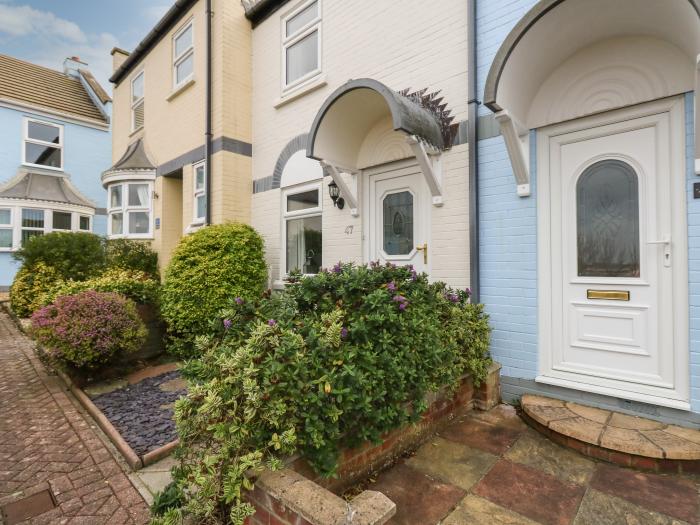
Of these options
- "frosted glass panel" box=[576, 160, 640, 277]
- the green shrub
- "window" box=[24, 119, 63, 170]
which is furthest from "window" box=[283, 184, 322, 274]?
"window" box=[24, 119, 63, 170]

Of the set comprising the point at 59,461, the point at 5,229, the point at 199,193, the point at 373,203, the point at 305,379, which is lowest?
the point at 59,461

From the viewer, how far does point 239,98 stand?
7090 mm

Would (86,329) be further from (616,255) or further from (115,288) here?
(616,255)

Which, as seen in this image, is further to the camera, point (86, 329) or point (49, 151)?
point (49, 151)

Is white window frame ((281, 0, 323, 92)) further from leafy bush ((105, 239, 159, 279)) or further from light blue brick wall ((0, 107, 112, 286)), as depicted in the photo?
light blue brick wall ((0, 107, 112, 286))

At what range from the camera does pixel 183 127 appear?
7.95 metres

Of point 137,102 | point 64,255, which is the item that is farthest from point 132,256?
point 137,102

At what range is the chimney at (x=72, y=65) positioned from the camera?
52.2ft

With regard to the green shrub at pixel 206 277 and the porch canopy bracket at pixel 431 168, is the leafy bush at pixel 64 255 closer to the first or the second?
the green shrub at pixel 206 277

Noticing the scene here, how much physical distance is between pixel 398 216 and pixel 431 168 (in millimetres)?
896

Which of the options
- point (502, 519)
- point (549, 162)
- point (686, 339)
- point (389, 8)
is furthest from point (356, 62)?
point (502, 519)

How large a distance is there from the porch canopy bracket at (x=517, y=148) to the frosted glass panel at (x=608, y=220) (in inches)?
18.0

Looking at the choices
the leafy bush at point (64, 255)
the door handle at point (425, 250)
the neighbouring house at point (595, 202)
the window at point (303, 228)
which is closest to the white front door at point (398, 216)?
the door handle at point (425, 250)

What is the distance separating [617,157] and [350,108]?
280cm
